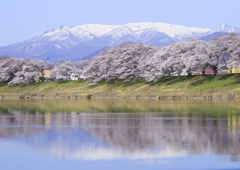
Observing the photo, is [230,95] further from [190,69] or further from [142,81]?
[142,81]

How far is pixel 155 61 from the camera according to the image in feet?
329

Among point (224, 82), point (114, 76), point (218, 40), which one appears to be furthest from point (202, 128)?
point (114, 76)

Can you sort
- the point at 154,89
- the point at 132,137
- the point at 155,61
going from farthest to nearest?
the point at 155,61
the point at 154,89
the point at 132,137

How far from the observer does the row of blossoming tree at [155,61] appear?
88.8 meters

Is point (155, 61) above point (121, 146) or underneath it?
above

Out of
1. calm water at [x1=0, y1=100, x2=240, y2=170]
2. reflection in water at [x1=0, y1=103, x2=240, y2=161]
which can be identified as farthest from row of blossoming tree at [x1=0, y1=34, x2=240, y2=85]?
calm water at [x1=0, y1=100, x2=240, y2=170]

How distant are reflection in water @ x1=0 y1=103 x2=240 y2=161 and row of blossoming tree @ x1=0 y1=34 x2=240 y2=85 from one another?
2059 inches

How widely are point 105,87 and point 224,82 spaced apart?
31.1 metres

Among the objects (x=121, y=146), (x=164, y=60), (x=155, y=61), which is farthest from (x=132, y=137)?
(x=155, y=61)

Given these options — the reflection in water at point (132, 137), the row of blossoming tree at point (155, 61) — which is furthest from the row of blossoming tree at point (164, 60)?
the reflection in water at point (132, 137)

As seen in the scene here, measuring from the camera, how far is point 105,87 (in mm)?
106688

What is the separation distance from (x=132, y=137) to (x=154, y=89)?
220 ft

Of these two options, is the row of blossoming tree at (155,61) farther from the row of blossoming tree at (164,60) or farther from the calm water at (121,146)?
the calm water at (121,146)

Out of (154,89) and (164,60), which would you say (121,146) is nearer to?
(154,89)
